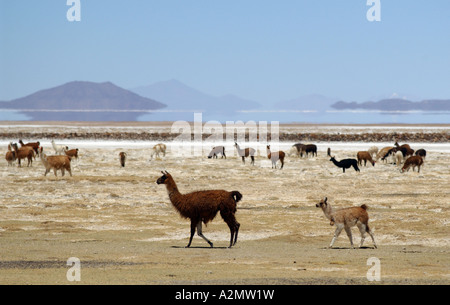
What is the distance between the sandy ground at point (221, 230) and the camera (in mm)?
10344

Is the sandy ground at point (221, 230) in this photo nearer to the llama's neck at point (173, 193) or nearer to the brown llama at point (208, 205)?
the brown llama at point (208, 205)

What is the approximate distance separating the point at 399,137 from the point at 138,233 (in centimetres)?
5557

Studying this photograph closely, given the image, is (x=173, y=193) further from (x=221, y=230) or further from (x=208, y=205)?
(x=221, y=230)

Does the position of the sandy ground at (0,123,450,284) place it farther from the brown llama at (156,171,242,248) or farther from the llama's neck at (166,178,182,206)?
the llama's neck at (166,178,182,206)


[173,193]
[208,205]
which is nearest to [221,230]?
[173,193]

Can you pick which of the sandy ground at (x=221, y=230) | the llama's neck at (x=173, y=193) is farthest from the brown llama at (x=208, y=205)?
the sandy ground at (x=221, y=230)

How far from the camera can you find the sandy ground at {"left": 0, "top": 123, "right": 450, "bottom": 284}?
33.9 ft

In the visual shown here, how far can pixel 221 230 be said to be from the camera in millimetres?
16078

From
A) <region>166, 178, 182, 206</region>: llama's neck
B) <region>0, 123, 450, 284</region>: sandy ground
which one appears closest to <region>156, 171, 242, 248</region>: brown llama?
<region>166, 178, 182, 206</region>: llama's neck
